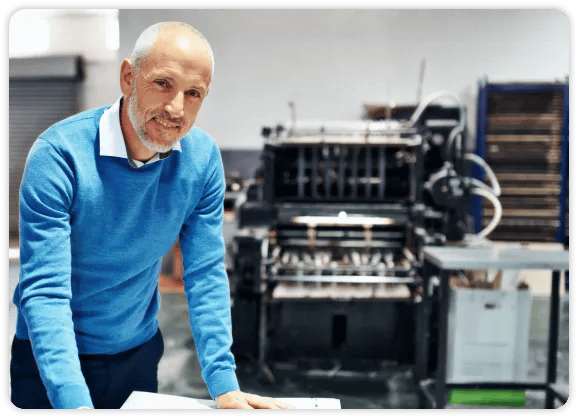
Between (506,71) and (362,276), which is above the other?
(506,71)

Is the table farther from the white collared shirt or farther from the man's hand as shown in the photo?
the white collared shirt

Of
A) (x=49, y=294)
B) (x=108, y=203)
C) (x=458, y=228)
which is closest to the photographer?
(x=49, y=294)

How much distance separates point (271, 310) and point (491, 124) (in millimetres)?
3790

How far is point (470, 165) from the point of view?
554 cm

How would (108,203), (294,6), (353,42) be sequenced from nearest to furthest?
(108,203) < (294,6) < (353,42)

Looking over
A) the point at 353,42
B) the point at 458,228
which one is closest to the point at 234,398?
the point at 353,42

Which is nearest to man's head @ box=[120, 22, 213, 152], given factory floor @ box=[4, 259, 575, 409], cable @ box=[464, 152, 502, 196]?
factory floor @ box=[4, 259, 575, 409]

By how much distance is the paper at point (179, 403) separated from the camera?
129 cm

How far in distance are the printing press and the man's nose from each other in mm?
2054

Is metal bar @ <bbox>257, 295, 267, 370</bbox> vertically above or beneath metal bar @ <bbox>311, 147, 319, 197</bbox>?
beneath

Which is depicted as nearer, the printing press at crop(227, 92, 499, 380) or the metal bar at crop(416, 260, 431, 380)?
the metal bar at crop(416, 260, 431, 380)

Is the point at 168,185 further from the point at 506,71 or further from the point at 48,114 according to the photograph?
the point at 506,71

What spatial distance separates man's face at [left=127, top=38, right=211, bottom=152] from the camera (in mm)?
1087

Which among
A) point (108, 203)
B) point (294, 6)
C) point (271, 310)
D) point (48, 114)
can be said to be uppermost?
point (294, 6)
